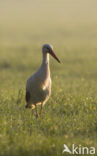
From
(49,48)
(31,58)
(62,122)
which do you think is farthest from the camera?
(31,58)

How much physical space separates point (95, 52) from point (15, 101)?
1842 cm

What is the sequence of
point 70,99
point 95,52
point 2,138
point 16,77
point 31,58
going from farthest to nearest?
point 95,52, point 31,58, point 16,77, point 70,99, point 2,138

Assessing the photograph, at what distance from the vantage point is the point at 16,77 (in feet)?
60.3

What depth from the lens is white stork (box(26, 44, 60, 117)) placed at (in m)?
8.99

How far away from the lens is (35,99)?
948 centimetres

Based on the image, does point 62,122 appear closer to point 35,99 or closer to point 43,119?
point 43,119

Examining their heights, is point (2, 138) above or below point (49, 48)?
below

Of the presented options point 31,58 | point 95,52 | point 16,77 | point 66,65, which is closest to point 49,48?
point 16,77

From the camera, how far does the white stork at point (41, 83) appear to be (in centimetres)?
899

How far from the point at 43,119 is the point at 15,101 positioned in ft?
7.22

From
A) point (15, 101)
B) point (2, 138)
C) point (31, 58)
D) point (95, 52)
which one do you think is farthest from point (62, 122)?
point (95, 52)

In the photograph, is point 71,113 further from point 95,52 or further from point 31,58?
point 95,52

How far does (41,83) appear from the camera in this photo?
29.6 ft

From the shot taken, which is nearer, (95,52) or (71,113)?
(71,113)
